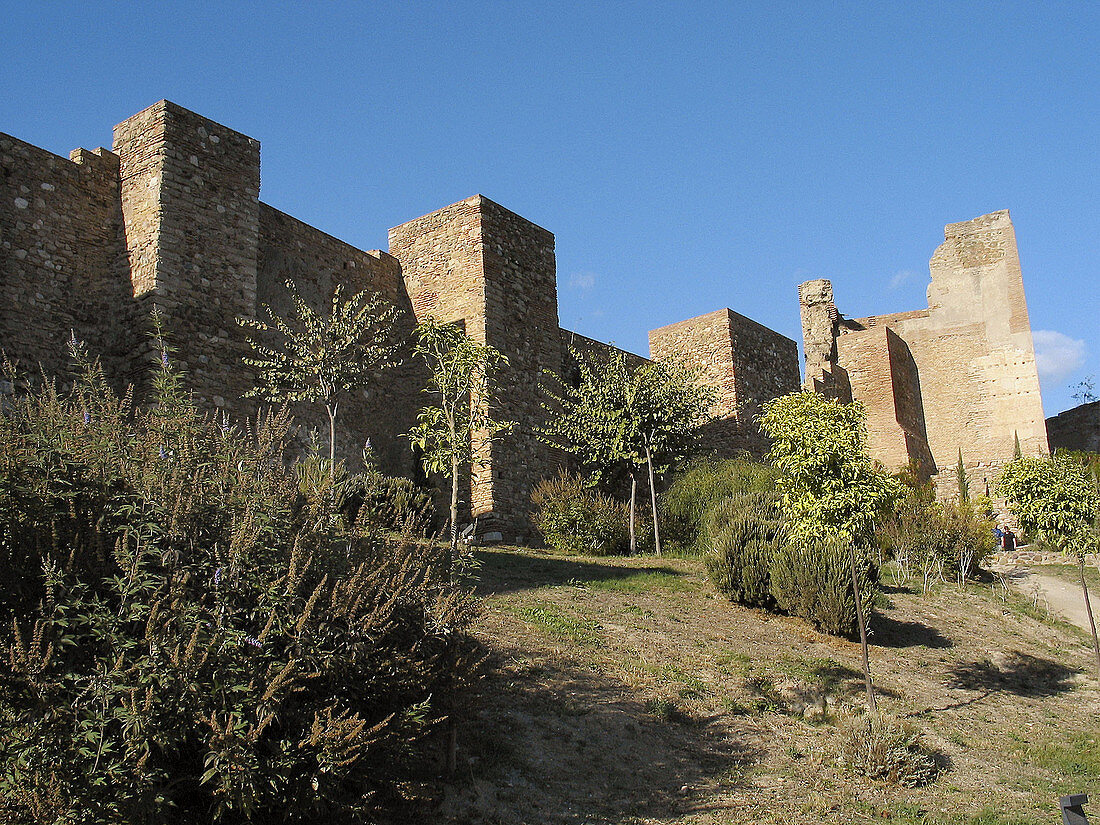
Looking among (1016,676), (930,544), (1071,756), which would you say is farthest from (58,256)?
(930,544)

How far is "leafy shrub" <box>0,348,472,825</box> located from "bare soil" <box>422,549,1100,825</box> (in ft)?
3.01

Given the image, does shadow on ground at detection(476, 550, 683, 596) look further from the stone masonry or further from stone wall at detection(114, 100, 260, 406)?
the stone masonry

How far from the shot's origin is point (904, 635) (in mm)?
12359

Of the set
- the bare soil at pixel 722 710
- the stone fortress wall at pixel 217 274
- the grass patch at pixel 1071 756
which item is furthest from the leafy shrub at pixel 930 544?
the grass patch at pixel 1071 756

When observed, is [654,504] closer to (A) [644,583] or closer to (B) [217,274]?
(A) [644,583]

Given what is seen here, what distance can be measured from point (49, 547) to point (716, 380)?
1858 centimetres

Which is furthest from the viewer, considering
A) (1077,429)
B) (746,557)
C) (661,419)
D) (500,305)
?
(1077,429)

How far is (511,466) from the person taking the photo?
628 inches

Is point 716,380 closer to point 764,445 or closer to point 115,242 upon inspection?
point 764,445

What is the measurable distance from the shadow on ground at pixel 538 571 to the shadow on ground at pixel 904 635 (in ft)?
9.05

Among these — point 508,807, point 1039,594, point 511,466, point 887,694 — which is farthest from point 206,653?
point 1039,594

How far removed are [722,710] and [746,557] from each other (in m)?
4.02

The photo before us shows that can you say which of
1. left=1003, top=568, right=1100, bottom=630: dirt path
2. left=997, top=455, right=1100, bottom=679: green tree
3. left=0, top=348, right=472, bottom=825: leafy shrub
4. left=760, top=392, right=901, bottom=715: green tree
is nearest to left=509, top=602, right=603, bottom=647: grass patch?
left=760, top=392, right=901, bottom=715: green tree

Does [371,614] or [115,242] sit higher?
[115,242]
